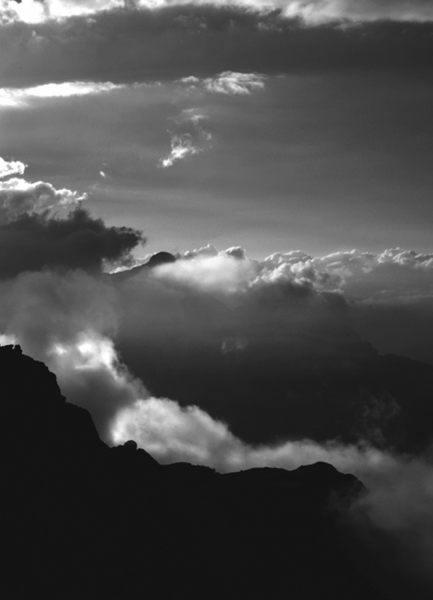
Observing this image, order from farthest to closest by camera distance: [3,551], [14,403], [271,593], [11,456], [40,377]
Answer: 1. [271,593]
2. [40,377]
3. [14,403]
4. [11,456]
5. [3,551]

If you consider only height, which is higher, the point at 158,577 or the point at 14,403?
the point at 14,403

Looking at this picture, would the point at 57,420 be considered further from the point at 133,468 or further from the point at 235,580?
the point at 235,580

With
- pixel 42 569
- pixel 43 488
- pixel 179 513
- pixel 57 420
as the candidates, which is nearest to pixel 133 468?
pixel 179 513

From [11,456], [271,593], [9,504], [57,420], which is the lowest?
[271,593]

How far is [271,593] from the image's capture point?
196m

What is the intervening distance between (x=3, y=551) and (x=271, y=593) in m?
91.5

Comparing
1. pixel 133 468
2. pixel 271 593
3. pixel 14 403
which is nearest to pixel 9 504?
pixel 14 403

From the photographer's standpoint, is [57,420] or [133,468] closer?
[57,420]

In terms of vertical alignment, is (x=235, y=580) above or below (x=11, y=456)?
below

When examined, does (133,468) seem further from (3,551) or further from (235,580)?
(3,551)

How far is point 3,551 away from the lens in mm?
136000

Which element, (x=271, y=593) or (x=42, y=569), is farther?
(x=271, y=593)

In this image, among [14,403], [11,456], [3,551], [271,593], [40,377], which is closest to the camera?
[3,551]

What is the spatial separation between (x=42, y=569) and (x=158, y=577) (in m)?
34.9
